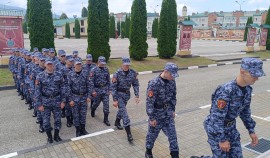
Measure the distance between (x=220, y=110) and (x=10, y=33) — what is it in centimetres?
1336

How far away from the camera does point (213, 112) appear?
11.1ft

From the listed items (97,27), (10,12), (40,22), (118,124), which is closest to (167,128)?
(118,124)

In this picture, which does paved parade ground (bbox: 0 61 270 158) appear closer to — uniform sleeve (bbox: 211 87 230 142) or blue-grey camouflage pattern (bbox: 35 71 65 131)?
blue-grey camouflage pattern (bbox: 35 71 65 131)

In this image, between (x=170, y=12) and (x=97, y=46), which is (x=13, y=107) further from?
(x=170, y=12)

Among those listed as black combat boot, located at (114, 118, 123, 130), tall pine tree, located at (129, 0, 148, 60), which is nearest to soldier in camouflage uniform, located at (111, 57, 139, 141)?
black combat boot, located at (114, 118, 123, 130)

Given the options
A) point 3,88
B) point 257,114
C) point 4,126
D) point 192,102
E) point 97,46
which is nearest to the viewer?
point 4,126

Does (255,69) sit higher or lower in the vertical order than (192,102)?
higher

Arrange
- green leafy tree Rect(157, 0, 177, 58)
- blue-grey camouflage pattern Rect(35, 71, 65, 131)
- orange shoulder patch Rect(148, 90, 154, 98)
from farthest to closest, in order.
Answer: green leafy tree Rect(157, 0, 177, 58) < blue-grey camouflage pattern Rect(35, 71, 65, 131) < orange shoulder patch Rect(148, 90, 154, 98)

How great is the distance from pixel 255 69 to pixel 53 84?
13.5 ft

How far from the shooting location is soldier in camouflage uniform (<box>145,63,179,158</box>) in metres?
4.26

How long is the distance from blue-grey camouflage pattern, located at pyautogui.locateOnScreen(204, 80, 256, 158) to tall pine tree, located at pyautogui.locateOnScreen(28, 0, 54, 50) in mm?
12735

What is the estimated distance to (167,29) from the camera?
18.5 meters

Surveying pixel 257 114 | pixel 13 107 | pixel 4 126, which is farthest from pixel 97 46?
pixel 257 114

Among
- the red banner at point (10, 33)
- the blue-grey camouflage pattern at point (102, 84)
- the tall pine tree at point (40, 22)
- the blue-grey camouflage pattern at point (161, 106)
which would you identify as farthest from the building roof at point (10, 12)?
the blue-grey camouflage pattern at point (161, 106)
